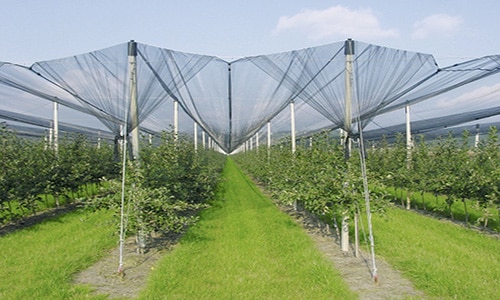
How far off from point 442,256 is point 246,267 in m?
3.06

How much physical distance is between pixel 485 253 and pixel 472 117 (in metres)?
9.49

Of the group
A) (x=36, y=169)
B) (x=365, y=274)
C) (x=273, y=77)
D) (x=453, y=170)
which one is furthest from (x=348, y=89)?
(x=36, y=169)

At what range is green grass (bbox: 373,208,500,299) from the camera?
441 cm

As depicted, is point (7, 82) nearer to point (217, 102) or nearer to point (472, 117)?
point (217, 102)

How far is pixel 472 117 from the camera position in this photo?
14086mm

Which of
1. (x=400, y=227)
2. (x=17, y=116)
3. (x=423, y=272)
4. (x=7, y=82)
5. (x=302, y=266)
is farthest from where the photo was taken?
(x=17, y=116)

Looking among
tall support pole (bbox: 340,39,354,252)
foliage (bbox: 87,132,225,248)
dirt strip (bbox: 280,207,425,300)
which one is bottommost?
dirt strip (bbox: 280,207,425,300)

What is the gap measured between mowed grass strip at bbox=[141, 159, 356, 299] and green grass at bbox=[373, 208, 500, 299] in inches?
42.2

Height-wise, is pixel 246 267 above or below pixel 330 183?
below

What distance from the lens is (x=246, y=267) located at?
5.53 meters

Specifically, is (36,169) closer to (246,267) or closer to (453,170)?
(246,267)

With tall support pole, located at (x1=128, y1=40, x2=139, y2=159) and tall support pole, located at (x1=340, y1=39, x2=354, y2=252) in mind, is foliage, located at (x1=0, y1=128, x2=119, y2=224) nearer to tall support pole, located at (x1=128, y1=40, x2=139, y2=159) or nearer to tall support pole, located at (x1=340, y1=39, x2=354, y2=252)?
tall support pole, located at (x1=128, y1=40, x2=139, y2=159)

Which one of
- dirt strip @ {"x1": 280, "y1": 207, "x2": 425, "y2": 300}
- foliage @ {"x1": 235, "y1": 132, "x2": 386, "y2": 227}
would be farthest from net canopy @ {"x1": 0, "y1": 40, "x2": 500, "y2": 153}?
dirt strip @ {"x1": 280, "y1": 207, "x2": 425, "y2": 300}

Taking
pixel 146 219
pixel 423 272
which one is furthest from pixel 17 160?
pixel 423 272
